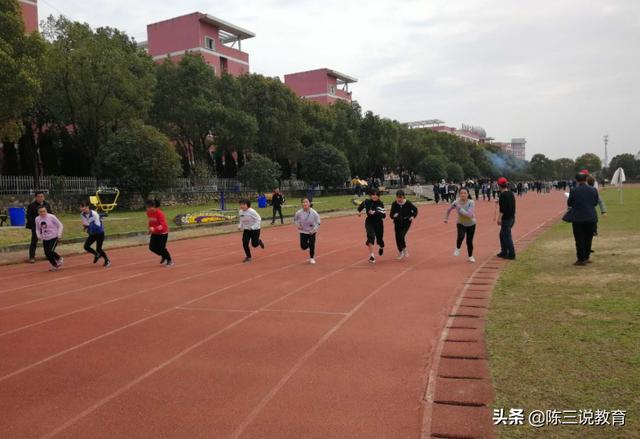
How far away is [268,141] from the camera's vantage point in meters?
41.3

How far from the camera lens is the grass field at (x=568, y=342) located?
3584 millimetres

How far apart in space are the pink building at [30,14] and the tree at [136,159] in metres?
8.90

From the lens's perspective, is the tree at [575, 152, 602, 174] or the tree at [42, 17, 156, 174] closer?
the tree at [42, 17, 156, 174]

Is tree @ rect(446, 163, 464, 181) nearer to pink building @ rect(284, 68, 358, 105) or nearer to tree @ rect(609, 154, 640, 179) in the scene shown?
pink building @ rect(284, 68, 358, 105)

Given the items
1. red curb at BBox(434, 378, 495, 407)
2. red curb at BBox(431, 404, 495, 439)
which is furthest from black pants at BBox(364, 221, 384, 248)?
red curb at BBox(431, 404, 495, 439)

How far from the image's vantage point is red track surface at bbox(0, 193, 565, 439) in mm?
3658

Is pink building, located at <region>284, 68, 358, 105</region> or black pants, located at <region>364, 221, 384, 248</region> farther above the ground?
pink building, located at <region>284, 68, 358, 105</region>

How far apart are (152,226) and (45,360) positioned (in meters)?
6.11

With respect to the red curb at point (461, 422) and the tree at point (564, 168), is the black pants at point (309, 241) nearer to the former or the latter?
the red curb at point (461, 422)

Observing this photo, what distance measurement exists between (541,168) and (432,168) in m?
59.6

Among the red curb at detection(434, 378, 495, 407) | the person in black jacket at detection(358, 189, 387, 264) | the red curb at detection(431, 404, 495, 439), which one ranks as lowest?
the red curb at detection(431, 404, 495, 439)

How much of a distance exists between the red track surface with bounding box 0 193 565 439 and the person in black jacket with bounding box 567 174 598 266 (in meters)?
2.09

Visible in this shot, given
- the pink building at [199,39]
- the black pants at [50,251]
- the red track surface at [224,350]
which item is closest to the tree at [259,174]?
the pink building at [199,39]

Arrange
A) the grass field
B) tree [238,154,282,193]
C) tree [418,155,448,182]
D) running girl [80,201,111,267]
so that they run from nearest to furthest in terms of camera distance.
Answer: the grass field → running girl [80,201,111,267] → tree [238,154,282,193] → tree [418,155,448,182]
